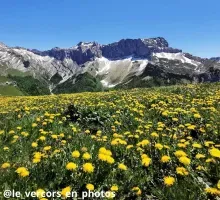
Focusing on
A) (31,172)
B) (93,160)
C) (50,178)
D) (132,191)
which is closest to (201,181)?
(132,191)

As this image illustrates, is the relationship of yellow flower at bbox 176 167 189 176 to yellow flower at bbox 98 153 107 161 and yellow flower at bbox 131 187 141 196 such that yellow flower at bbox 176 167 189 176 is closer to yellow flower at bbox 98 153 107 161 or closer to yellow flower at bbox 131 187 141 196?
yellow flower at bbox 131 187 141 196

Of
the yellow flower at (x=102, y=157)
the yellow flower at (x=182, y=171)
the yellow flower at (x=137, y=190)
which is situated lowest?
the yellow flower at (x=137, y=190)

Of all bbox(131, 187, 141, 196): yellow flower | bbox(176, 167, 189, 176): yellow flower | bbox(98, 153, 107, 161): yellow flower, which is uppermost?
bbox(98, 153, 107, 161): yellow flower

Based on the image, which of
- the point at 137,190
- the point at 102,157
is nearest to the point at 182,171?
the point at 137,190

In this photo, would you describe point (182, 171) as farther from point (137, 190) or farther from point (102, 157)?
point (102, 157)

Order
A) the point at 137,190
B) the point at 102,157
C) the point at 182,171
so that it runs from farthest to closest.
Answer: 1. the point at 102,157
2. the point at 182,171
3. the point at 137,190

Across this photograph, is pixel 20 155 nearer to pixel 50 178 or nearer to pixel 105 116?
pixel 50 178

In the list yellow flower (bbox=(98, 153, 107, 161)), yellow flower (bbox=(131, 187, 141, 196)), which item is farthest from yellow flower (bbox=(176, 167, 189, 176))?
yellow flower (bbox=(98, 153, 107, 161))

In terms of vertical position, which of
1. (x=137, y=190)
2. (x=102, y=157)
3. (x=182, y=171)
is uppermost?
(x=102, y=157)

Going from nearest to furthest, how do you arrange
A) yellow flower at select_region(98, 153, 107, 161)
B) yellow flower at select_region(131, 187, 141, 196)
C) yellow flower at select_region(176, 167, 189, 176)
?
yellow flower at select_region(131, 187, 141, 196), yellow flower at select_region(176, 167, 189, 176), yellow flower at select_region(98, 153, 107, 161)

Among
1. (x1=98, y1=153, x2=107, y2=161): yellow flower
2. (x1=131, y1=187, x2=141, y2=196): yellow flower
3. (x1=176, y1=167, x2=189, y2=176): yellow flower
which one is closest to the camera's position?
(x1=131, y1=187, x2=141, y2=196): yellow flower

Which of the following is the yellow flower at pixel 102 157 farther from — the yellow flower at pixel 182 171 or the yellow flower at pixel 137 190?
the yellow flower at pixel 182 171

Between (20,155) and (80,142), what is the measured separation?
5.24 feet

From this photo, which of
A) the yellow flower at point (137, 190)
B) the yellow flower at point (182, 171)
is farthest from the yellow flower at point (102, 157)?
the yellow flower at point (182, 171)
